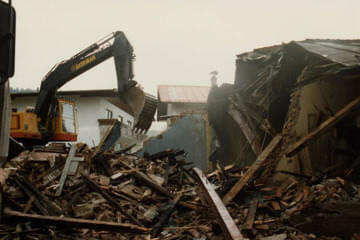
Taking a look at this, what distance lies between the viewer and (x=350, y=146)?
787 centimetres

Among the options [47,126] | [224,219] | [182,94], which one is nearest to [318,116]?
[224,219]

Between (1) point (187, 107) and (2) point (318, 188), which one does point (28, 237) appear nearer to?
(2) point (318, 188)

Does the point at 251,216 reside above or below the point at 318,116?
below

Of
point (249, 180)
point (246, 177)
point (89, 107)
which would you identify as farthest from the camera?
point (89, 107)

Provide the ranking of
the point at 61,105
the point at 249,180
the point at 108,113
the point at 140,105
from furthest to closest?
the point at 108,113 → the point at 61,105 → the point at 140,105 → the point at 249,180

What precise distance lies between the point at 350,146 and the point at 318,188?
2.31 meters

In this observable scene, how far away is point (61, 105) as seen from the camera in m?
13.5

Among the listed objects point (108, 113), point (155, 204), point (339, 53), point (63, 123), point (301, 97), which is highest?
point (339, 53)

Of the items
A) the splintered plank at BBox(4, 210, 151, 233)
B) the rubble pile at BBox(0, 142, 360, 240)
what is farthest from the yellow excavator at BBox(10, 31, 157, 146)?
the splintered plank at BBox(4, 210, 151, 233)

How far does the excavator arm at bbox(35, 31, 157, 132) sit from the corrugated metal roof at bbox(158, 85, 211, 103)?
19763 mm

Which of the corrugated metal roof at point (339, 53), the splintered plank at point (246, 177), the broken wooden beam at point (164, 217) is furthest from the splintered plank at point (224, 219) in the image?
the corrugated metal roof at point (339, 53)

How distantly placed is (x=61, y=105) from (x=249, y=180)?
9759 millimetres

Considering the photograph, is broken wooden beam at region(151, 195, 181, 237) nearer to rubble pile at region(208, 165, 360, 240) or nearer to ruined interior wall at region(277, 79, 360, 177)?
rubble pile at region(208, 165, 360, 240)

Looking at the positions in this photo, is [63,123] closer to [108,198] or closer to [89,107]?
[108,198]
